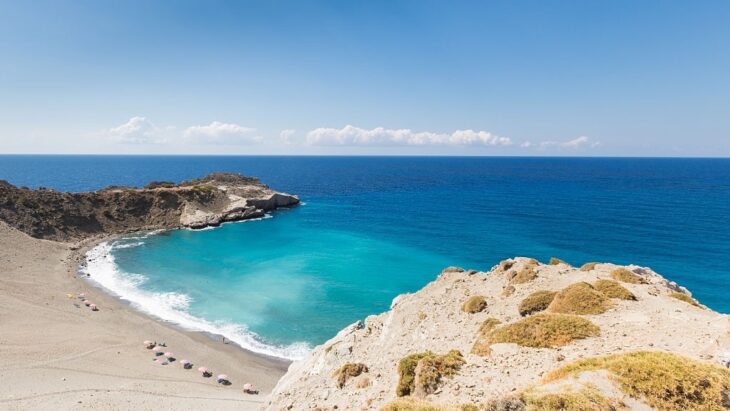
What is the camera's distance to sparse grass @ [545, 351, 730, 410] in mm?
10961

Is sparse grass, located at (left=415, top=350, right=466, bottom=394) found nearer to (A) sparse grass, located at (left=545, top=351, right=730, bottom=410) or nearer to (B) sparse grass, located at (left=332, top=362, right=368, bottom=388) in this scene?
(B) sparse grass, located at (left=332, top=362, right=368, bottom=388)

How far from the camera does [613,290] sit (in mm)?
22156

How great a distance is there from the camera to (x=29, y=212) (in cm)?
7488

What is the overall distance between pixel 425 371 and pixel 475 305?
11464 millimetres

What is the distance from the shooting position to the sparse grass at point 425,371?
1491 centimetres

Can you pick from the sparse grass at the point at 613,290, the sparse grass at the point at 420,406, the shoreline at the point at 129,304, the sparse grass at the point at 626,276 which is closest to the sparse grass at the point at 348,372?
the sparse grass at the point at 420,406

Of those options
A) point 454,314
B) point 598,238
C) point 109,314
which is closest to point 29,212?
point 109,314

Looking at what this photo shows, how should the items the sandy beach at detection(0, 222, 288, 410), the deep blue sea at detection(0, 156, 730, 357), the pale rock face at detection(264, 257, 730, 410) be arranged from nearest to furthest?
the pale rock face at detection(264, 257, 730, 410) → the sandy beach at detection(0, 222, 288, 410) → the deep blue sea at detection(0, 156, 730, 357)

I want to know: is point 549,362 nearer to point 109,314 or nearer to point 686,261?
point 109,314

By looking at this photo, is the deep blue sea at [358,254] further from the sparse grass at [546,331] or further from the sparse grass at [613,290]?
the sparse grass at [613,290]

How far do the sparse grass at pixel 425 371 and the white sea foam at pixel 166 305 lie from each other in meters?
24.2

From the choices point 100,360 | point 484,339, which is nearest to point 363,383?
point 484,339

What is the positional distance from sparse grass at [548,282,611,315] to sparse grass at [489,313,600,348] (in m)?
2.18

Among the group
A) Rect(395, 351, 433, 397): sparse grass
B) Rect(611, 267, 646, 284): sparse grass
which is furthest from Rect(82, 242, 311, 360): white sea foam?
Rect(611, 267, 646, 284): sparse grass
